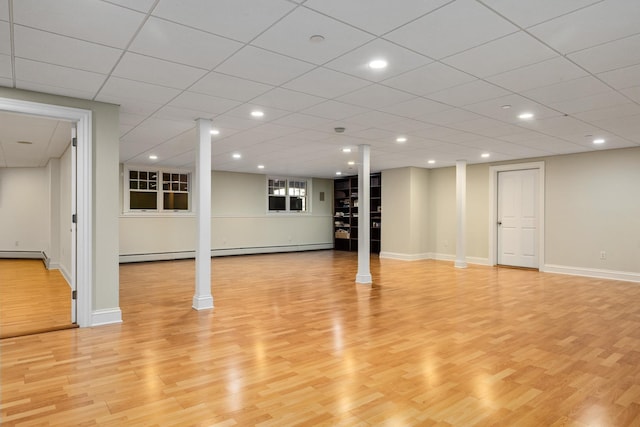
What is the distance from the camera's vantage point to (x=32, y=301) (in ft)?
17.3

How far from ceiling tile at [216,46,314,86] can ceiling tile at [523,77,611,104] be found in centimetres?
228

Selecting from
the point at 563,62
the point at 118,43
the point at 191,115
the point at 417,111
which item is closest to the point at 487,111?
the point at 417,111

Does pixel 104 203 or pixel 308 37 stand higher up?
pixel 308 37

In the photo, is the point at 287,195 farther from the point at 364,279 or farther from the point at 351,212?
the point at 364,279

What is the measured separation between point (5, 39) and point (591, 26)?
12.6 ft

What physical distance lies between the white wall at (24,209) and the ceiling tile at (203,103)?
7629mm

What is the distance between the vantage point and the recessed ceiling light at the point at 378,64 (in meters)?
3.07

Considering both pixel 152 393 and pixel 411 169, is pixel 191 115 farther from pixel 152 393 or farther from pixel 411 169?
pixel 411 169

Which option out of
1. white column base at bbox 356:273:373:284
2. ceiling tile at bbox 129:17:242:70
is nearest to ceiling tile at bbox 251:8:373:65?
ceiling tile at bbox 129:17:242:70

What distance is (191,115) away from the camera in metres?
4.76

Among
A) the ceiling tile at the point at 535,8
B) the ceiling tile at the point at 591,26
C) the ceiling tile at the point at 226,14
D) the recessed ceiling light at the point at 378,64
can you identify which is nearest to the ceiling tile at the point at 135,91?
the ceiling tile at the point at 226,14

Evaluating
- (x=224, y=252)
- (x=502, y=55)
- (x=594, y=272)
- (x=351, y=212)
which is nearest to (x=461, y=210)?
(x=594, y=272)

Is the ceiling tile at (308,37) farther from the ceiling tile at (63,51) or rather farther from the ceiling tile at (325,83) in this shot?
the ceiling tile at (63,51)

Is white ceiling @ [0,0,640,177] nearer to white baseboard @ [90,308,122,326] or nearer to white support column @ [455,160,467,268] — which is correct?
white baseboard @ [90,308,122,326]
